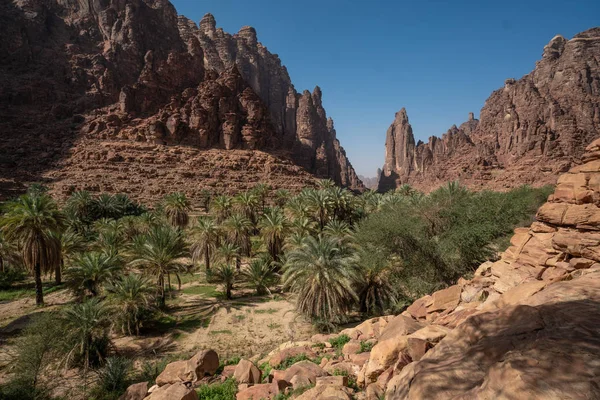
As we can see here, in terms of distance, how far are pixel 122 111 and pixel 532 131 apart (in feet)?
384

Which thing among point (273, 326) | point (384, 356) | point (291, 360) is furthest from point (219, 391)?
point (273, 326)

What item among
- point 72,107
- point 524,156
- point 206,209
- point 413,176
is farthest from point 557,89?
point 72,107

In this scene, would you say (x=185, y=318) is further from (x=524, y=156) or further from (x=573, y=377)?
(x=524, y=156)

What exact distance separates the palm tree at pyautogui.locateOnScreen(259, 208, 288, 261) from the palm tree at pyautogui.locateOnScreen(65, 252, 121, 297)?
12812 millimetres

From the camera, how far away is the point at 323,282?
52.1ft

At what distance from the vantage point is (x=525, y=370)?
3424mm

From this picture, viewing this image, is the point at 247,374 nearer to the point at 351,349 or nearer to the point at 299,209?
the point at 351,349

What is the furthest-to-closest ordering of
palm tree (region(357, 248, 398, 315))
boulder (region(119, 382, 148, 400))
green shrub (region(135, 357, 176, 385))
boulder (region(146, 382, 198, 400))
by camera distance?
palm tree (region(357, 248, 398, 315)) → green shrub (region(135, 357, 176, 385)) → boulder (region(119, 382, 148, 400)) → boulder (region(146, 382, 198, 400))

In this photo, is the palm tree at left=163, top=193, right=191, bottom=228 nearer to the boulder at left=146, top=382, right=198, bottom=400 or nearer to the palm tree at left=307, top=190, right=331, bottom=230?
the palm tree at left=307, top=190, right=331, bottom=230

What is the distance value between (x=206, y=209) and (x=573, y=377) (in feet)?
194

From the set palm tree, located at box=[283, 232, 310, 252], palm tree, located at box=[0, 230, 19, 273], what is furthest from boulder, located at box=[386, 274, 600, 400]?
palm tree, located at box=[0, 230, 19, 273]

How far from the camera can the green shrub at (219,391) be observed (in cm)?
838

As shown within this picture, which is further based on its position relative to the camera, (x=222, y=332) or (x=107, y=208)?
(x=107, y=208)

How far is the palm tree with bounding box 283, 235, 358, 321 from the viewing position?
15617 millimetres
